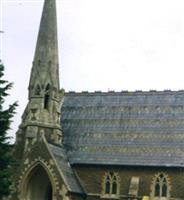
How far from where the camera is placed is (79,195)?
159 feet

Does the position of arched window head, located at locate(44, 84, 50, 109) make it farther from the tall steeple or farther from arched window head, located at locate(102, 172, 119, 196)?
arched window head, located at locate(102, 172, 119, 196)

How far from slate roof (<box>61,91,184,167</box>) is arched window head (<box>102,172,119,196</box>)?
41.4 inches

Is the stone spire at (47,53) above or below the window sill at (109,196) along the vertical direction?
above

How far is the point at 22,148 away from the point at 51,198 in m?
4.78

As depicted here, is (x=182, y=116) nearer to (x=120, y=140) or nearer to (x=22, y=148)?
(x=120, y=140)

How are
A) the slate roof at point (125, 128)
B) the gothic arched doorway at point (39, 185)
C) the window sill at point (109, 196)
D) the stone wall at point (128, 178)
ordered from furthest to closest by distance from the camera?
the slate roof at point (125, 128) < the window sill at point (109, 196) < the gothic arched doorway at point (39, 185) < the stone wall at point (128, 178)

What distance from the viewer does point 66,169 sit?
4916 cm

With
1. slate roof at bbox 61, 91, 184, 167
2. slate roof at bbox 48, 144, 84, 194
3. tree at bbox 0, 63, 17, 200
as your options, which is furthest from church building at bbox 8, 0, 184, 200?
tree at bbox 0, 63, 17, 200

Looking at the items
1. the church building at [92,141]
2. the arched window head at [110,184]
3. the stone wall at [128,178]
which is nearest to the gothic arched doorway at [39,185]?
the church building at [92,141]

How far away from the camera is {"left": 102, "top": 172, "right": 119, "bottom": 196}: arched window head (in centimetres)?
4966

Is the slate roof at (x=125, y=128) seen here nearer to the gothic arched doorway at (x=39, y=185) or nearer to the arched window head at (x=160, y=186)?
the arched window head at (x=160, y=186)

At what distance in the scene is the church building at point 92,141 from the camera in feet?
158

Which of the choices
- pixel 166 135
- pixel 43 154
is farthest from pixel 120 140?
pixel 43 154

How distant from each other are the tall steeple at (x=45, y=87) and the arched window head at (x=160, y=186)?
29.9 feet
